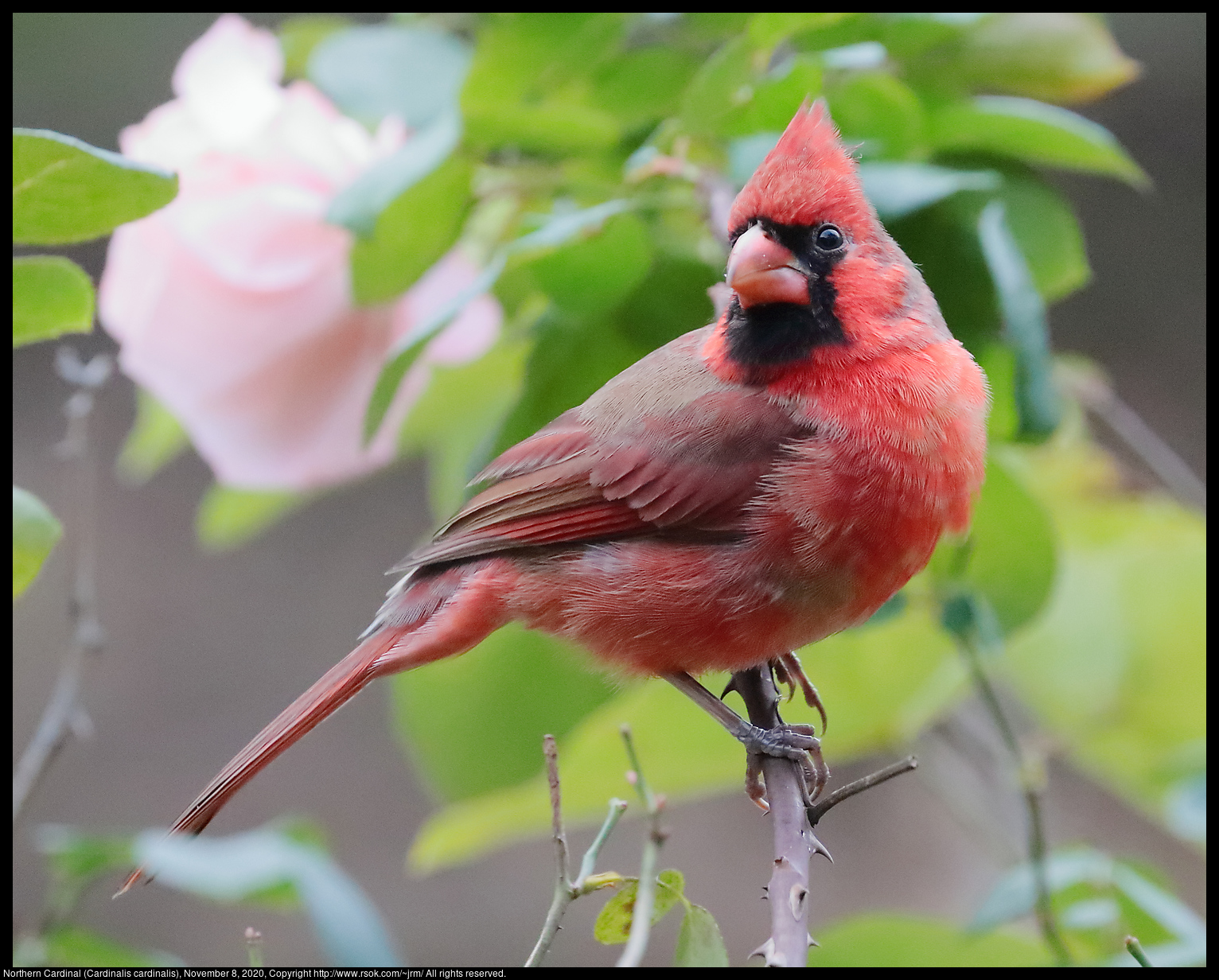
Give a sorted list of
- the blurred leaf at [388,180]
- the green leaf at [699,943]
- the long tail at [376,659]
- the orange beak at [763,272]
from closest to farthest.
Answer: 1. the green leaf at [699,943]
2. the long tail at [376,659]
3. the orange beak at [763,272]
4. the blurred leaf at [388,180]

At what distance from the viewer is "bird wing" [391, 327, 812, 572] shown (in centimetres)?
126

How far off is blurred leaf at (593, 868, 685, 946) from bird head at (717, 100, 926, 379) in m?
0.52

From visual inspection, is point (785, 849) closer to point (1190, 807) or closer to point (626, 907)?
point (626, 907)

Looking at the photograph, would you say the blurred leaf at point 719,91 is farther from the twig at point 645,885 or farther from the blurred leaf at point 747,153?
the twig at point 645,885

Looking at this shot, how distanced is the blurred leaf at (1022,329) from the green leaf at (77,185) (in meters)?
0.78

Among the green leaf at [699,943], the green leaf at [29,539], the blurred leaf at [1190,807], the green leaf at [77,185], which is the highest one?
the green leaf at [77,185]

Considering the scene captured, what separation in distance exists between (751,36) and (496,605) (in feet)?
2.15

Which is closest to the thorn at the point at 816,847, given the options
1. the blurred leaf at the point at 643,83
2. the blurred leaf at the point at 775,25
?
the blurred leaf at the point at 775,25

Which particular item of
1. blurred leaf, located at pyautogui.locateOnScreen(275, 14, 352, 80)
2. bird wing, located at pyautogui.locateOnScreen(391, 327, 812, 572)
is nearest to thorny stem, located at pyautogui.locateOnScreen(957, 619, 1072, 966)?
bird wing, located at pyautogui.locateOnScreen(391, 327, 812, 572)

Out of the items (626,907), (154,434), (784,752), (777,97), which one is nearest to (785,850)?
(626,907)

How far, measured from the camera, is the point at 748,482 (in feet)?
4.10

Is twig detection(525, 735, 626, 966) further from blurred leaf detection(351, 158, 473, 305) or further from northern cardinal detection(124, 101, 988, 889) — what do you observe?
blurred leaf detection(351, 158, 473, 305)

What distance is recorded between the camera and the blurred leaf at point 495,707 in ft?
4.79

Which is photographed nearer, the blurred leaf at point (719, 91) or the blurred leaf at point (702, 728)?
the blurred leaf at point (719, 91)
